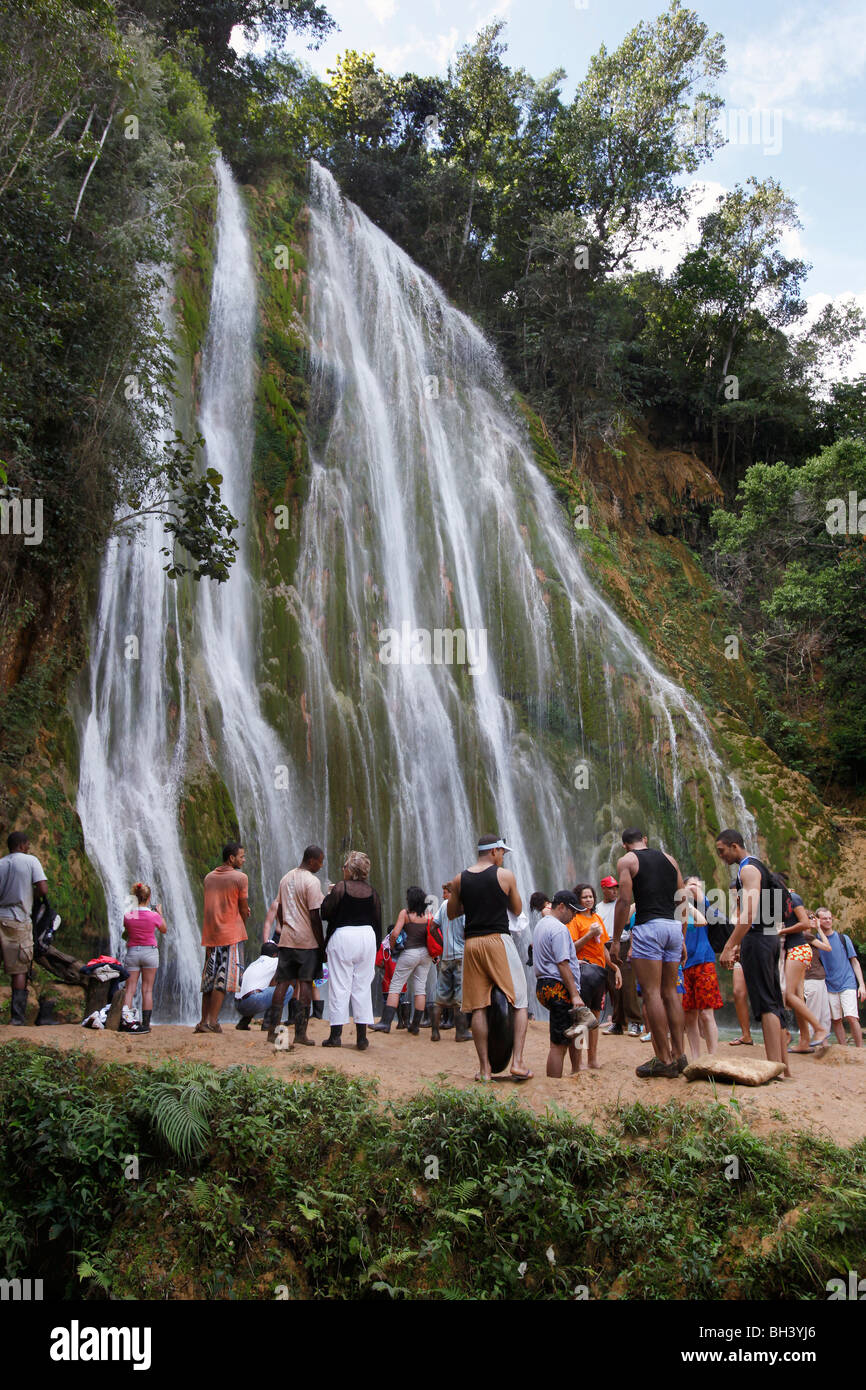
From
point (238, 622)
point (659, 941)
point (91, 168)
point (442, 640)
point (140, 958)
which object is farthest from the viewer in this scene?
point (442, 640)

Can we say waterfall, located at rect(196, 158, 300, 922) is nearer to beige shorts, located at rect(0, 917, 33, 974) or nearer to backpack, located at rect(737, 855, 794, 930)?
beige shorts, located at rect(0, 917, 33, 974)

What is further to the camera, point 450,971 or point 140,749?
point 140,749

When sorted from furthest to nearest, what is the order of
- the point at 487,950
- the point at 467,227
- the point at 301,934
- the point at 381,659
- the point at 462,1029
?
1. the point at 467,227
2. the point at 381,659
3. the point at 462,1029
4. the point at 301,934
5. the point at 487,950

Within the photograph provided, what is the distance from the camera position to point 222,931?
7.84 meters

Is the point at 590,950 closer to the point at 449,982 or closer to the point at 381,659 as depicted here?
the point at 449,982

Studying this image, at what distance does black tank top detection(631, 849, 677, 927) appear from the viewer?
6.40m

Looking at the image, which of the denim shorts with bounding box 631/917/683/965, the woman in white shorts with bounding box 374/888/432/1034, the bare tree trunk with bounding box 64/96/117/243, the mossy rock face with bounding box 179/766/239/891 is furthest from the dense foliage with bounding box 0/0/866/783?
the denim shorts with bounding box 631/917/683/965

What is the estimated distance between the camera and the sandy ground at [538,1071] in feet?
19.2

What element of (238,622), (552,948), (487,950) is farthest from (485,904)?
(238,622)

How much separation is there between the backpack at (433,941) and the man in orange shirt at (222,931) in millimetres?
1858

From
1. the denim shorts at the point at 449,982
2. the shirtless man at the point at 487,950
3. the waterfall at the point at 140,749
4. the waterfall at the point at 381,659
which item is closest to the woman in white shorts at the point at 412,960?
the denim shorts at the point at 449,982

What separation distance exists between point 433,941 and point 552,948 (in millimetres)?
2632

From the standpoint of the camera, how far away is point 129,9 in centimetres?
1914

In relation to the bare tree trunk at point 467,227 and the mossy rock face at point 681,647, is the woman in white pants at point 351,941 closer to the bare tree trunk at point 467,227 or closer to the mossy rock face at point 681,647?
the mossy rock face at point 681,647
